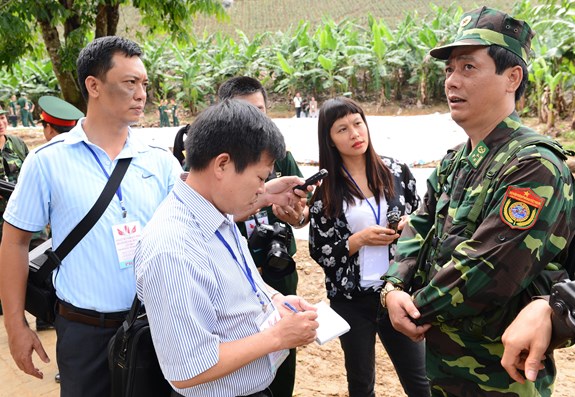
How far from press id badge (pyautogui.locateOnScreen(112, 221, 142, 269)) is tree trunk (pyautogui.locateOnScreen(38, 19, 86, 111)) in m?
3.90

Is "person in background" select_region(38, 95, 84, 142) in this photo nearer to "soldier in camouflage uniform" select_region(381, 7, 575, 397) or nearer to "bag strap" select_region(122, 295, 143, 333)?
"bag strap" select_region(122, 295, 143, 333)

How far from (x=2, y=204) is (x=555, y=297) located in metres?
4.05

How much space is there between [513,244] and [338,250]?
1.16 metres

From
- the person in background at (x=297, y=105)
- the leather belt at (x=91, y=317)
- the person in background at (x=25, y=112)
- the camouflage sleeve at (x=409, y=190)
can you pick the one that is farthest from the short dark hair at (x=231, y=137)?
the person in background at (x=25, y=112)

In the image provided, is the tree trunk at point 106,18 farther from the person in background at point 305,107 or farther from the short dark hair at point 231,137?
the person in background at point 305,107

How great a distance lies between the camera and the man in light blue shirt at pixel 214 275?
4.50 ft

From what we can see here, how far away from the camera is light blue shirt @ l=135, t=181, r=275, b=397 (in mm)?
1366

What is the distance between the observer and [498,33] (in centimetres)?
176

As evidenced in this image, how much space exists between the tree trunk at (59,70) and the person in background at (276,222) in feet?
10.8

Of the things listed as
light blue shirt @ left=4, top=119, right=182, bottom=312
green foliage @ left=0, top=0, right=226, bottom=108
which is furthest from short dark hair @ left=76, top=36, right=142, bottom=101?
green foliage @ left=0, top=0, right=226, bottom=108

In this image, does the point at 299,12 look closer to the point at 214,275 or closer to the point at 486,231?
the point at 486,231

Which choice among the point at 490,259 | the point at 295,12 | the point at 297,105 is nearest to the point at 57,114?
the point at 490,259

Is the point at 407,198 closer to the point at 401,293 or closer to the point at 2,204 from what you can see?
the point at 401,293

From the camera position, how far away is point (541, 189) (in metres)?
1.57
